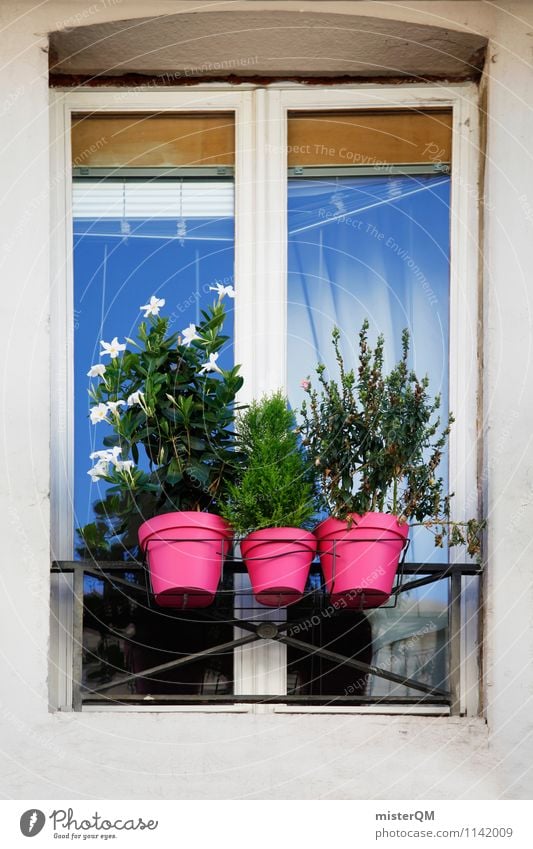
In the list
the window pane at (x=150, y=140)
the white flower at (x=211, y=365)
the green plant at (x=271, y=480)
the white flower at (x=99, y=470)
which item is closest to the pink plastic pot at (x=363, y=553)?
the green plant at (x=271, y=480)

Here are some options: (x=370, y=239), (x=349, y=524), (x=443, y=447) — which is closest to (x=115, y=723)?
(x=349, y=524)

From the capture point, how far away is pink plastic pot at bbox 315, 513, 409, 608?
578 centimetres

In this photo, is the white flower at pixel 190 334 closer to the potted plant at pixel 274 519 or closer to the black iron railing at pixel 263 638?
the potted plant at pixel 274 519

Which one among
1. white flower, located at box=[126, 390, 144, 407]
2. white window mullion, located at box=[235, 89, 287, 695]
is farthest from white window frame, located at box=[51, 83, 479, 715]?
white flower, located at box=[126, 390, 144, 407]

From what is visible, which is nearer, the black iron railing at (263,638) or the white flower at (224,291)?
the black iron railing at (263,638)

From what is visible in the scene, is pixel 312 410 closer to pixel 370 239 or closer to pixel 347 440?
pixel 347 440

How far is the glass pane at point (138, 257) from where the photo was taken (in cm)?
641

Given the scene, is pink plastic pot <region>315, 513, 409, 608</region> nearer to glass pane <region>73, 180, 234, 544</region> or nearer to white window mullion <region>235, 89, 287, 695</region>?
white window mullion <region>235, 89, 287, 695</region>

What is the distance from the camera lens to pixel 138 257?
6496 mm

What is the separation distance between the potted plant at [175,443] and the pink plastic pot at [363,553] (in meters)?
0.33

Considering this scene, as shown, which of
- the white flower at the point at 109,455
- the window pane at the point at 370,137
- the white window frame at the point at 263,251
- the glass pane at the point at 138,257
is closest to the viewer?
the white flower at the point at 109,455

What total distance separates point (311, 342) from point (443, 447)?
57 centimetres

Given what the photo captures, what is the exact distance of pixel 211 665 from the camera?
6.11 m

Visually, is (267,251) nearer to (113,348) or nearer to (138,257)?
(138,257)
